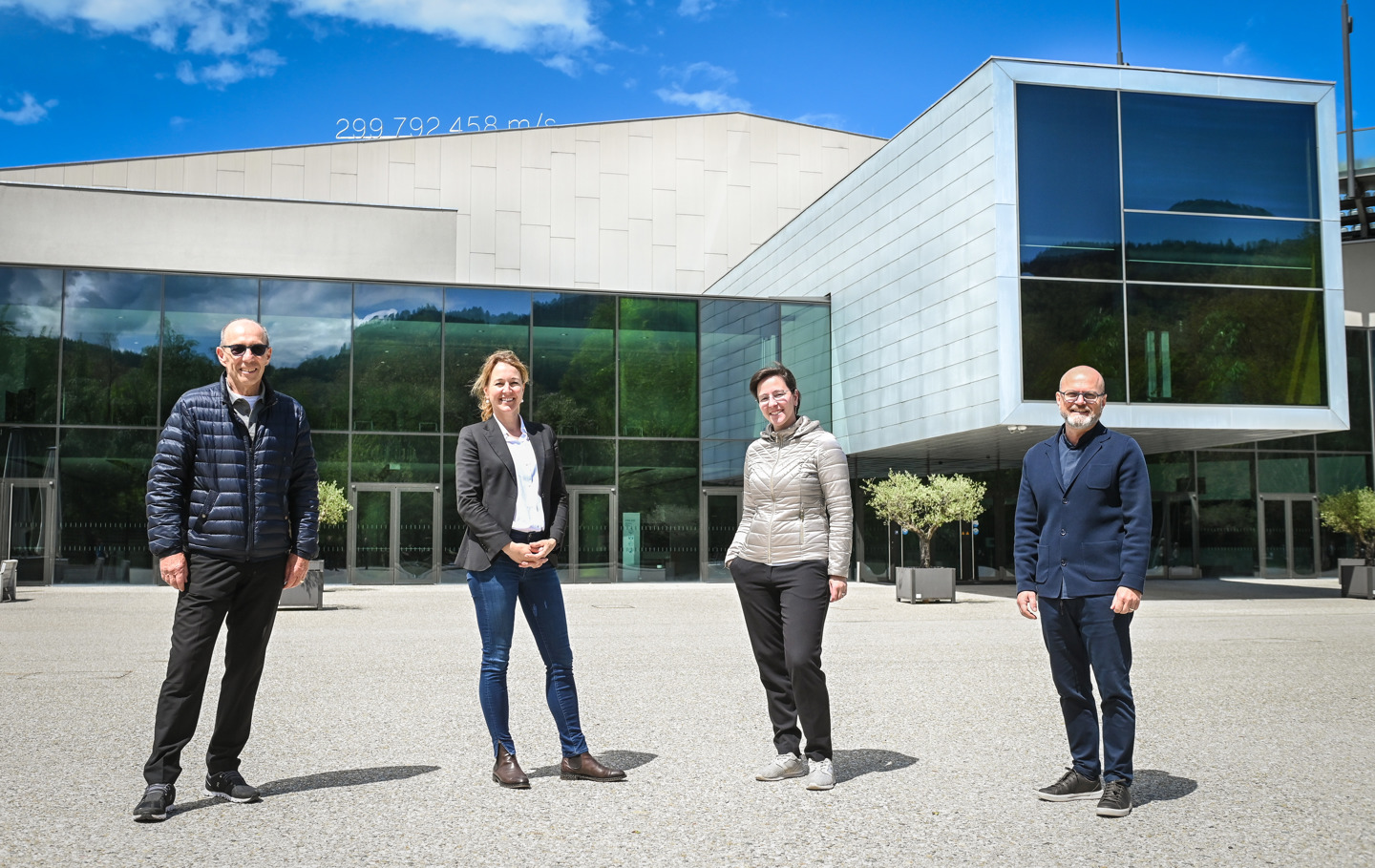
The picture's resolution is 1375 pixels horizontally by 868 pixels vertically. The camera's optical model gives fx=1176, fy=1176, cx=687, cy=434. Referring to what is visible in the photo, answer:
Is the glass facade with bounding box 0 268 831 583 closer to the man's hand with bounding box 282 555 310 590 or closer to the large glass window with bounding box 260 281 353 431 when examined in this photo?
the large glass window with bounding box 260 281 353 431

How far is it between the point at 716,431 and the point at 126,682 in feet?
65.7

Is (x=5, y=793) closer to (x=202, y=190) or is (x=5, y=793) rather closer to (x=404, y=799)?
(x=404, y=799)

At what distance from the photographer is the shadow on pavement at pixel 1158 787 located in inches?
201

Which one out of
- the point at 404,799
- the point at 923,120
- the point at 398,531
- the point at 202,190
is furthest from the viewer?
the point at 202,190

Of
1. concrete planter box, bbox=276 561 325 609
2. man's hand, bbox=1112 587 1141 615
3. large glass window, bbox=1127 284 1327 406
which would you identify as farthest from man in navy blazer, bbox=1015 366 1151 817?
large glass window, bbox=1127 284 1327 406

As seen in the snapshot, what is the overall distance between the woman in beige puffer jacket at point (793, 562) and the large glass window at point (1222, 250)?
57.4ft

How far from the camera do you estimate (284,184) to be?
33594mm

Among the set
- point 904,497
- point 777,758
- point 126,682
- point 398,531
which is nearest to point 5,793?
point 777,758

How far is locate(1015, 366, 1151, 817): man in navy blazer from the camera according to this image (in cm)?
500

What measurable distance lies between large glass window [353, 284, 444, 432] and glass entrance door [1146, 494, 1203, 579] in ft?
59.5

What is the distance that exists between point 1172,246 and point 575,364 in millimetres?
13158

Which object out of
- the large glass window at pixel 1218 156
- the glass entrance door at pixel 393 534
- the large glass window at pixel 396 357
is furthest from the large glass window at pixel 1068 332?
the glass entrance door at pixel 393 534

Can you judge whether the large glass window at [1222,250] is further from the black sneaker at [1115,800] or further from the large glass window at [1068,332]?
the black sneaker at [1115,800]

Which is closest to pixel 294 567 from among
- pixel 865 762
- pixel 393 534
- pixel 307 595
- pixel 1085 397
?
pixel 865 762
